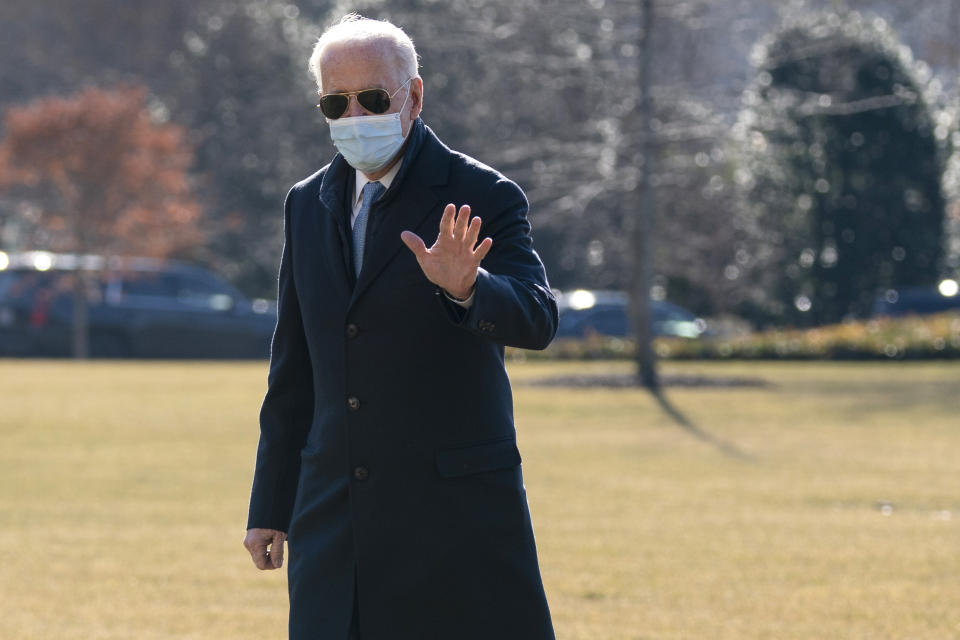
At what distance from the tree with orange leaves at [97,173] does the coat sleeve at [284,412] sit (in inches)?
1218

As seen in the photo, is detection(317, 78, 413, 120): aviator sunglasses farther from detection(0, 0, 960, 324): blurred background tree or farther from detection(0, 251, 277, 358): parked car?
detection(0, 251, 277, 358): parked car

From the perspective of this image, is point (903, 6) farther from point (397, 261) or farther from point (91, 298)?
point (397, 261)

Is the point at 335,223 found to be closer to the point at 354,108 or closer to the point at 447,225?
the point at 354,108

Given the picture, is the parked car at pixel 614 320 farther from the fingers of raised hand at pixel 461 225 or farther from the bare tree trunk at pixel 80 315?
the fingers of raised hand at pixel 461 225

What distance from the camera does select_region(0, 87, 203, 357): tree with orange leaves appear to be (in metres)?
34.8

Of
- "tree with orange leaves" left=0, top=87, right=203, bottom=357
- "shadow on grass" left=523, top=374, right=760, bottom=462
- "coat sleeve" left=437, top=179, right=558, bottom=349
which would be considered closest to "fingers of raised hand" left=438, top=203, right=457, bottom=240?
"coat sleeve" left=437, top=179, right=558, bottom=349

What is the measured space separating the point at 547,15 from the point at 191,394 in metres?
6.78

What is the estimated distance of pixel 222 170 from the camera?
44.0 meters

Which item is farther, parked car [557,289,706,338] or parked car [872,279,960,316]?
parked car [557,289,706,338]


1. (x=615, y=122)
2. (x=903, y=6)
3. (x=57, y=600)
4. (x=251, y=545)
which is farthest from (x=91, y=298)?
(x=903, y=6)

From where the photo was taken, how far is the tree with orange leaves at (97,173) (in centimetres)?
3475

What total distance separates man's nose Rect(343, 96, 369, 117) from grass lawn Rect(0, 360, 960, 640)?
386cm

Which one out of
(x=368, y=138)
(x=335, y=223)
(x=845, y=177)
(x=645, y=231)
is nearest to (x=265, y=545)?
(x=335, y=223)

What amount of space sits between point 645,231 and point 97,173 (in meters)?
15.3
